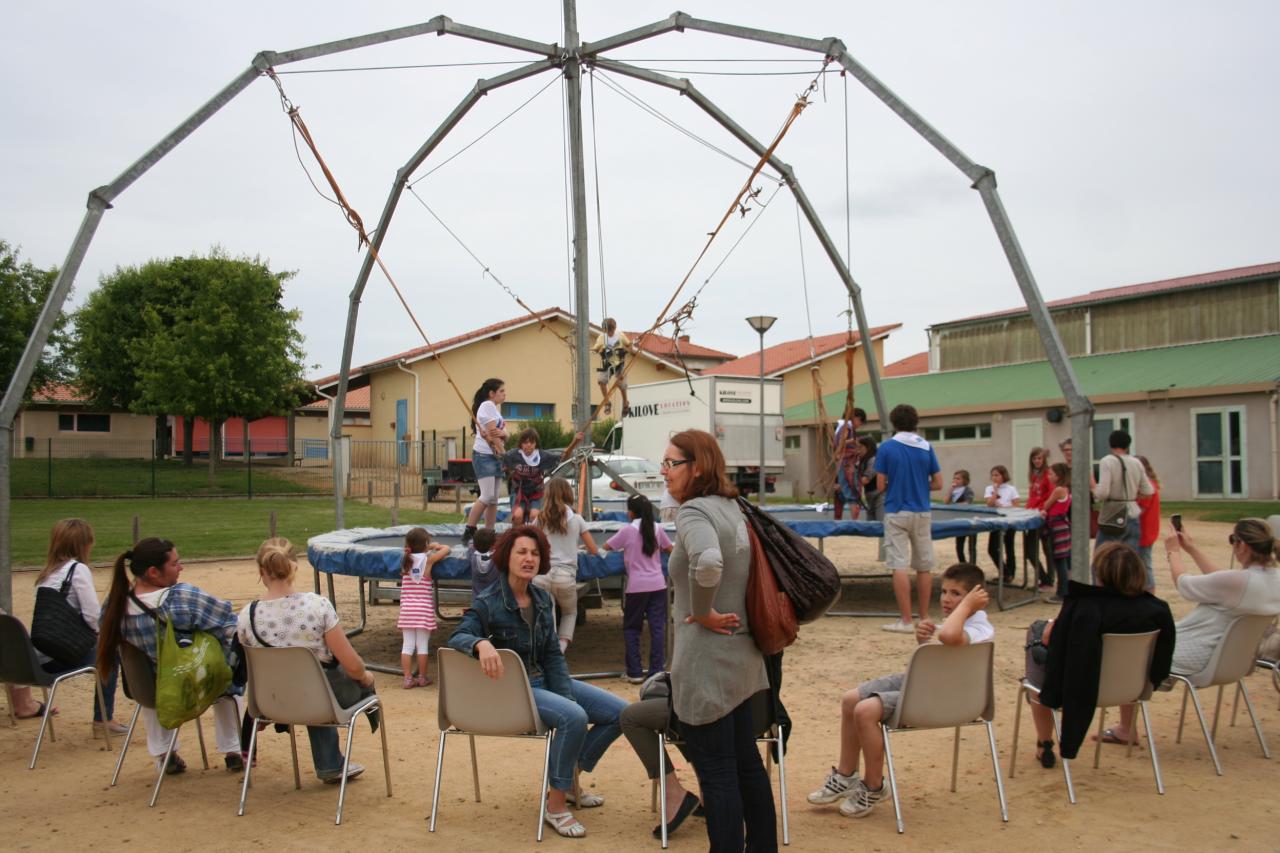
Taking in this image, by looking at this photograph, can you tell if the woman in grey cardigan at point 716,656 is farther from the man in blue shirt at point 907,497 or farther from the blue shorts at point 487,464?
the blue shorts at point 487,464

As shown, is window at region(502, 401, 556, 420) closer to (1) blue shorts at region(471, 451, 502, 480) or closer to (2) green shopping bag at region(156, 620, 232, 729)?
(1) blue shorts at region(471, 451, 502, 480)

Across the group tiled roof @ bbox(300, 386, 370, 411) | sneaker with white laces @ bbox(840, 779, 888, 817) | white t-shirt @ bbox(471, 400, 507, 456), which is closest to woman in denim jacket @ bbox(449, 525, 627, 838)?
sneaker with white laces @ bbox(840, 779, 888, 817)

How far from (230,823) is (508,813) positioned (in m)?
1.15

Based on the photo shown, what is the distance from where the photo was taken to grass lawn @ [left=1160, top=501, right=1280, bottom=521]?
17953mm

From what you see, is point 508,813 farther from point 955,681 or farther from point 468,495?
point 468,495

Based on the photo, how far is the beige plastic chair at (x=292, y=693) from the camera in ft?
14.1

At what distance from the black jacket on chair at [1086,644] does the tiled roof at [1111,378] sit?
15.8m

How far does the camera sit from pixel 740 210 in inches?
319

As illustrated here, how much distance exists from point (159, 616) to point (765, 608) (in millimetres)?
2892

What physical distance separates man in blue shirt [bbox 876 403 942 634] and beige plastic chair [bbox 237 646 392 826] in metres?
4.95

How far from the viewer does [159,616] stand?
4.59 m

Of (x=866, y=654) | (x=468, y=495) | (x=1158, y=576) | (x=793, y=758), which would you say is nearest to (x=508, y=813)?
(x=793, y=758)

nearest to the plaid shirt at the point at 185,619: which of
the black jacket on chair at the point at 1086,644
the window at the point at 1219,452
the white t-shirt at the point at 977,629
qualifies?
the white t-shirt at the point at 977,629

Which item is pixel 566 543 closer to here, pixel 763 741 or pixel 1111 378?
pixel 763 741
